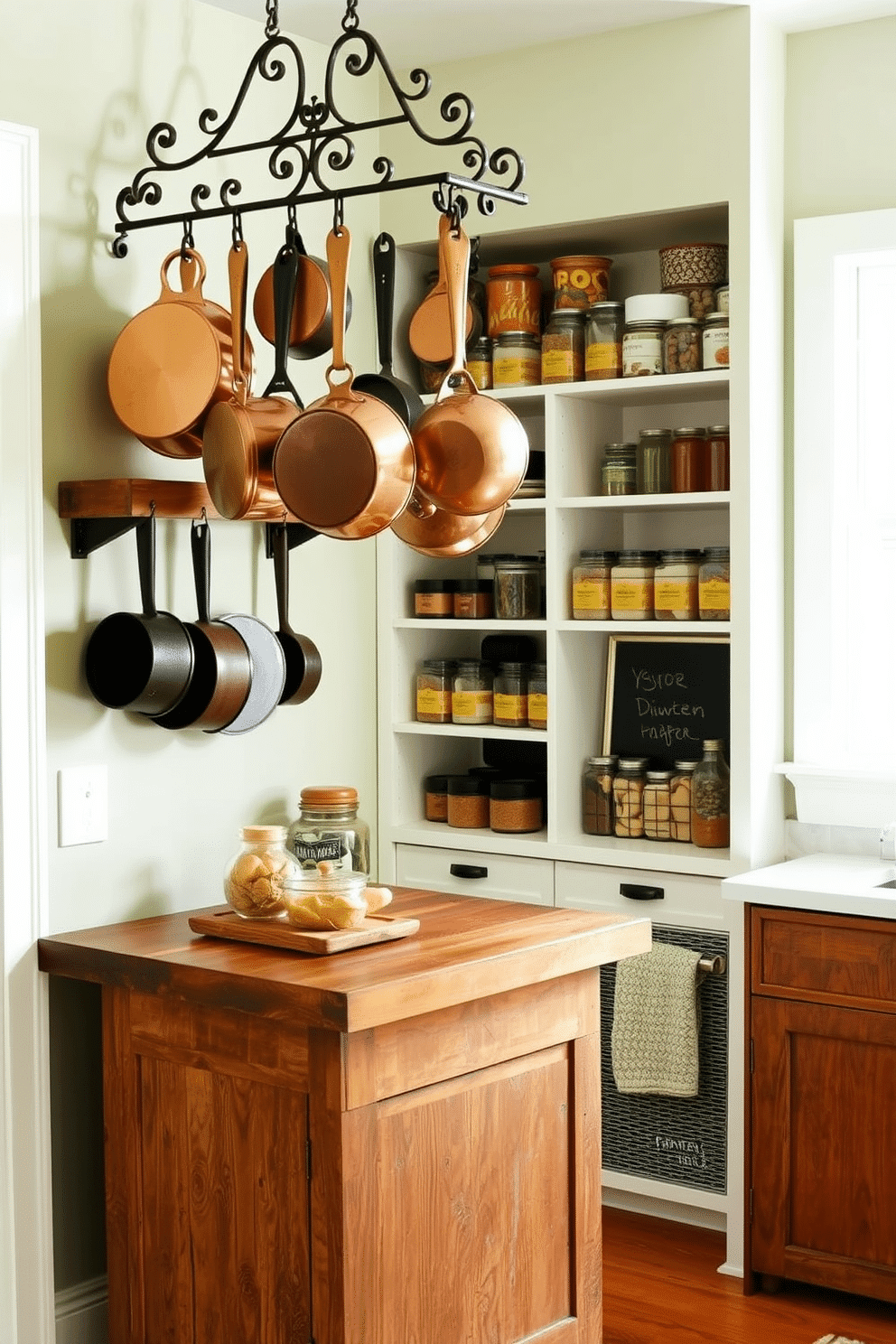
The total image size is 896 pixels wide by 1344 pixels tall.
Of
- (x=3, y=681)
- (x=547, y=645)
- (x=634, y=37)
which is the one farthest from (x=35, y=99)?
(x=547, y=645)

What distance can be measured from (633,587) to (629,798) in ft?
1.57

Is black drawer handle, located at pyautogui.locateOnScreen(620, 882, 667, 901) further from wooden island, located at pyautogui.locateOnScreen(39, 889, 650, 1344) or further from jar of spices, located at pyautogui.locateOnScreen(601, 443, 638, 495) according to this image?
jar of spices, located at pyautogui.locateOnScreen(601, 443, 638, 495)

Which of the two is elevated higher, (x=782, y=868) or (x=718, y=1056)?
(x=782, y=868)

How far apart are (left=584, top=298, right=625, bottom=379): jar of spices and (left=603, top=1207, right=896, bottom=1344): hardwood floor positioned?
193 centimetres

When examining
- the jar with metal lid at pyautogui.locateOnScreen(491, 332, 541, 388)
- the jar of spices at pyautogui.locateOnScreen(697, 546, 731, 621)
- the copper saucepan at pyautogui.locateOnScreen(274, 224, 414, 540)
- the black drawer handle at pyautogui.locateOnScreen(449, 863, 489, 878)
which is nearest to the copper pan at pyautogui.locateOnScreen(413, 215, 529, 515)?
the copper saucepan at pyautogui.locateOnScreen(274, 224, 414, 540)

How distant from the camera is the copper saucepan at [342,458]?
84.7 inches

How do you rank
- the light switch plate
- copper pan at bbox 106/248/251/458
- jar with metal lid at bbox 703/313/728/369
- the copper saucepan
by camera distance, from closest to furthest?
the copper saucepan → copper pan at bbox 106/248/251/458 → the light switch plate → jar with metal lid at bbox 703/313/728/369

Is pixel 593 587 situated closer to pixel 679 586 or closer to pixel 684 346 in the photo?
pixel 679 586

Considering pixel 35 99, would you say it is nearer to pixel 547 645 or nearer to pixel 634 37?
→ pixel 634 37

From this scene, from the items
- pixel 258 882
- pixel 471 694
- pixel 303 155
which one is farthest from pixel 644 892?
pixel 303 155

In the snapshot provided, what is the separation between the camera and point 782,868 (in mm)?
3195

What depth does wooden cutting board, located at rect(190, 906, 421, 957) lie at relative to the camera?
239 centimetres

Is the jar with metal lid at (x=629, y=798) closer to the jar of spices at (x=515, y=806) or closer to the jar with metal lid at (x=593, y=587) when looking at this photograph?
the jar of spices at (x=515, y=806)

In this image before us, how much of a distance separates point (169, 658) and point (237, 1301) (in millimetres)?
1070
